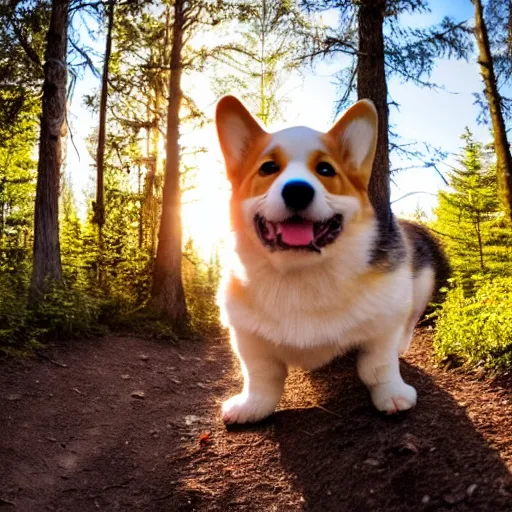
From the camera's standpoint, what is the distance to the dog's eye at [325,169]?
2654 millimetres

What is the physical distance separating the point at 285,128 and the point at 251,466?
1.94m

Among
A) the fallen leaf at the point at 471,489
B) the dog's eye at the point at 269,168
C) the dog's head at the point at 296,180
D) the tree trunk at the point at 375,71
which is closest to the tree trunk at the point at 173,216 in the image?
the tree trunk at the point at 375,71

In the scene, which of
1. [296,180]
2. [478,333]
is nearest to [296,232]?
[296,180]

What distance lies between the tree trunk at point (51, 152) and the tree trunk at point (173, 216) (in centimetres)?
219

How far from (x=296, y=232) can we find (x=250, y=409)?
1315 millimetres

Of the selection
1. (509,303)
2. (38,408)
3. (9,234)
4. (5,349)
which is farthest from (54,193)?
(9,234)

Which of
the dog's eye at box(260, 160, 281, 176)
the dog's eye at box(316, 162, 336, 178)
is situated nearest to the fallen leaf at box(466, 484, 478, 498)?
the dog's eye at box(316, 162, 336, 178)

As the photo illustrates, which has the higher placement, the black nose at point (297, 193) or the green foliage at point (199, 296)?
the black nose at point (297, 193)

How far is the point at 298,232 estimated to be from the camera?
255 cm

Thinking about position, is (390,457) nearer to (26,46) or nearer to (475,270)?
(475,270)

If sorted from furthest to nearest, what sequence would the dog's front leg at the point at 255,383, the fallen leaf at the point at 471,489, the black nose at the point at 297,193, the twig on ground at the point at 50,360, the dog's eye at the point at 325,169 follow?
1. the twig on ground at the point at 50,360
2. the dog's front leg at the point at 255,383
3. the dog's eye at the point at 325,169
4. the black nose at the point at 297,193
5. the fallen leaf at the point at 471,489

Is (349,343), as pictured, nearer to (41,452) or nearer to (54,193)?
(41,452)

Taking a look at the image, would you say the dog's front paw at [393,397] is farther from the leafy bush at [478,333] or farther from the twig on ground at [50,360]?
the twig on ground at [50,360]

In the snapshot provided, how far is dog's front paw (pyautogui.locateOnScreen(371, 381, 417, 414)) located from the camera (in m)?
2.96
